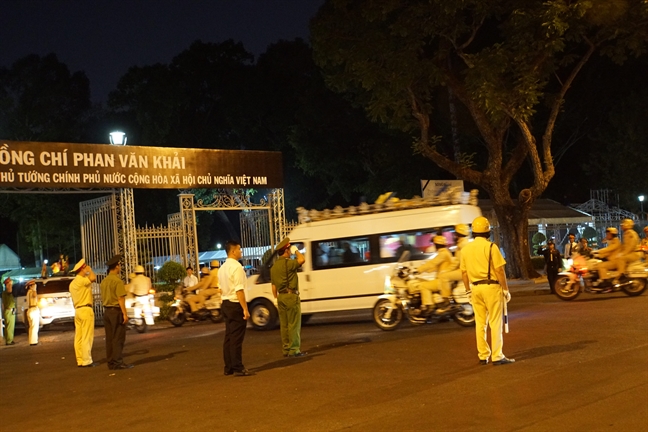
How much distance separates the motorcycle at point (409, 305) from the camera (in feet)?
49.7

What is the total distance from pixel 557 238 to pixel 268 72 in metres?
22.9

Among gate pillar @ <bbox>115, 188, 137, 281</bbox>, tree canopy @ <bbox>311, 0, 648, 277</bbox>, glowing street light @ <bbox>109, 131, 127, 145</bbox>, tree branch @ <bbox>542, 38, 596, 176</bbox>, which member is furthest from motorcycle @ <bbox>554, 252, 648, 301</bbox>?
glowing street light @ <bbox>109, 131, 127, 145</bbox>

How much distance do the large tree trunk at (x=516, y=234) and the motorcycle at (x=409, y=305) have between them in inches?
472

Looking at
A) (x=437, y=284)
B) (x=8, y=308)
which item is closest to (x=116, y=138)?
(x=8, y=308)

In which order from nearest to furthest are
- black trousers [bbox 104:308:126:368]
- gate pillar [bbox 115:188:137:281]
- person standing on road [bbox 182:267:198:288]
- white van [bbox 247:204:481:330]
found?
black trousers [bbox 104:308:126:368], white van [bbox 247:204:481:330], person standing on road [bbox 182:267:198:288], gate pillar [bbox 115:188:137:281]

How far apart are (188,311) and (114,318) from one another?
8.18 m

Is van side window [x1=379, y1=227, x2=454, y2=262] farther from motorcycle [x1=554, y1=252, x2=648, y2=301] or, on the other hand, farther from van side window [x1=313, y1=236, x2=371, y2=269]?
motorcycle [x1=554, y1=252, x2=648, y2=301]

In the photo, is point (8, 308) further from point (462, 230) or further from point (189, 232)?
point (462, 230)

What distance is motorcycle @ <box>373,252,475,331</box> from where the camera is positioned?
49.7 feet

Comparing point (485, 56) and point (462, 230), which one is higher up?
point (485, 56)

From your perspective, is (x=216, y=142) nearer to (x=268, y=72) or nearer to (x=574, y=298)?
(x=268, y=72)

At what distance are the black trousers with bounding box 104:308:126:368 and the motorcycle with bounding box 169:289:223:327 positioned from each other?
7826 millimetres

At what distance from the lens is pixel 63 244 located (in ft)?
139

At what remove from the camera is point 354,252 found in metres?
17.4
